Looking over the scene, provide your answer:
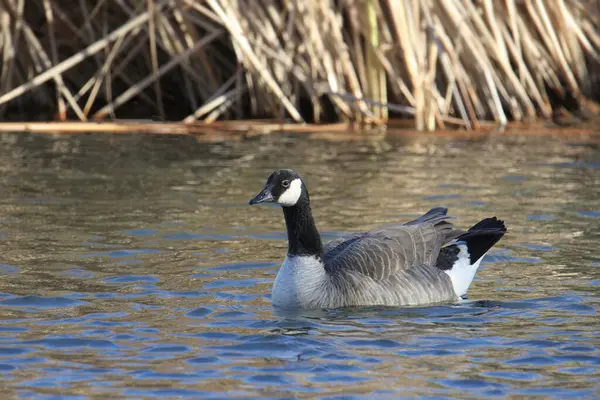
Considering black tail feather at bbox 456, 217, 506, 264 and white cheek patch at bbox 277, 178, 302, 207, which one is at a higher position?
white cheek patch at bbox 277, 178, 302, 207

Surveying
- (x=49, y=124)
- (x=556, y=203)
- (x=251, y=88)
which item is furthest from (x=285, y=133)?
(x=556, y=203)

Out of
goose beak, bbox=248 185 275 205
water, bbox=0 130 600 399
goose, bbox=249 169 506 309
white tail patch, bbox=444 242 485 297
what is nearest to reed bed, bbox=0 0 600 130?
water, bbox=0 130 600 399

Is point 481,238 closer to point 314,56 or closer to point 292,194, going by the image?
point 292,194

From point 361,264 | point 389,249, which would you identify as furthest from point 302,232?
point 389,249

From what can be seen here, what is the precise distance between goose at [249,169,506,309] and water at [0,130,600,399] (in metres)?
0.14

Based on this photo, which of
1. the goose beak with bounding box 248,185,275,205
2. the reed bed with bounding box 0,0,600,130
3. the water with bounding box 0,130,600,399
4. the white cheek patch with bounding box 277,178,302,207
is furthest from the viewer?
the reed bed with bounding box 0,0,600,130

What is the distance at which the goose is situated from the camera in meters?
7.29

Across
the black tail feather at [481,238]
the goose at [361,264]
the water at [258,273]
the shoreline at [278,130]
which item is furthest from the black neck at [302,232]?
the shoreline at [278,130]

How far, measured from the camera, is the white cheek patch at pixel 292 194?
7367 mm

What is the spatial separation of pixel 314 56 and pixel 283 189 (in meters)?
6.71

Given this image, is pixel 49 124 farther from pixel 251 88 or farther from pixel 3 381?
pixel 3 381

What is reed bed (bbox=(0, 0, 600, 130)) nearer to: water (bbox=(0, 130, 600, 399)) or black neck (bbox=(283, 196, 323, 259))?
water (bbox=(0, 130, 600, 399))

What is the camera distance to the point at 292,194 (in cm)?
741

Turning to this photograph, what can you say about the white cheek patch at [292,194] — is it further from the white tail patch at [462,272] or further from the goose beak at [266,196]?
the white tail patch at [462,272]
